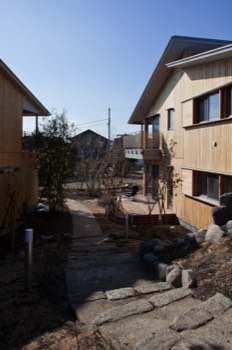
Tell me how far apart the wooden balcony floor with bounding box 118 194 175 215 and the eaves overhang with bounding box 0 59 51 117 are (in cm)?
691

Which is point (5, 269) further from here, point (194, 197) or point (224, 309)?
point (194, 197)

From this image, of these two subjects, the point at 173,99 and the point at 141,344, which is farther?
the point at 173,99

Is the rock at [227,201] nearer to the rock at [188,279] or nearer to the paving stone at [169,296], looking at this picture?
the rock at [188,279]

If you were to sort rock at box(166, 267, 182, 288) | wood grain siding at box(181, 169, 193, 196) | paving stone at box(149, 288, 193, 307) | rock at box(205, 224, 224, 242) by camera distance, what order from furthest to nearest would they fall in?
wood grain siding at box(181, 169, 193, 196)
rock at box(205, 224, 224, 242)
rock at box(166, 267, 182, 288)
paving stone at box(149, 288, 193, 307)

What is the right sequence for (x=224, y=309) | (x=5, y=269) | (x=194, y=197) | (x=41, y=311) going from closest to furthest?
1. (x=224, y=309)
2. (x=41, y=311)
3. (x=5, y=269)
4. (x=194, y=197)

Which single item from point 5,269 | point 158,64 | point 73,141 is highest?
point 158,64

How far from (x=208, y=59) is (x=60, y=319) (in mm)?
10028

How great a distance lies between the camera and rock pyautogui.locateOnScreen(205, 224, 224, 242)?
7.05m

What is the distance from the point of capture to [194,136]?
13336 mm

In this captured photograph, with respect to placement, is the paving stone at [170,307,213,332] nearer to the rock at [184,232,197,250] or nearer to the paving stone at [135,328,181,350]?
the paving stone at [135,328,181,350]

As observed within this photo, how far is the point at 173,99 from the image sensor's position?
54.7 feet

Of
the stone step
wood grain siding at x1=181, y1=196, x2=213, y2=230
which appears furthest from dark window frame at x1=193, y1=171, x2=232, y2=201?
the stone step

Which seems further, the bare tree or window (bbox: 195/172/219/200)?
the bare tree

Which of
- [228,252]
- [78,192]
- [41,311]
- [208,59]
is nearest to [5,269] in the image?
[41,311]
